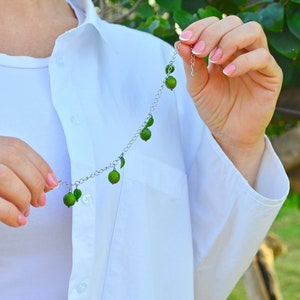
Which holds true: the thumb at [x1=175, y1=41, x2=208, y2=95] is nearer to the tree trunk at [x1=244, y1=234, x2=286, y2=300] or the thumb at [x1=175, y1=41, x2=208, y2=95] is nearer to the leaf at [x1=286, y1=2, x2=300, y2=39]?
the leaf at [x1=286, y1=2, x2=300, y2=39]

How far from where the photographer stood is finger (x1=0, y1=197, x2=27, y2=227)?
1.05 metres

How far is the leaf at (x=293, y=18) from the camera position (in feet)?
5.48

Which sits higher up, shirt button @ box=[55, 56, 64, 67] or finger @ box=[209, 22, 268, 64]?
finger @ box=[209, 22, 268, 64]

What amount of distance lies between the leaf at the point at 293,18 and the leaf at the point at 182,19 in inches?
7.4

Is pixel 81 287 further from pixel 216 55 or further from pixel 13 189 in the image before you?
pixel 216 55

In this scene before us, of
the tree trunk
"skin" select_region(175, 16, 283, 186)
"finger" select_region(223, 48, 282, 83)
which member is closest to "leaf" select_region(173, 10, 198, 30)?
"skin" select_region(175, 16, 283, 186)

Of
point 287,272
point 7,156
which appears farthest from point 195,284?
point 287,272

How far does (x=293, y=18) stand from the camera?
1684mm

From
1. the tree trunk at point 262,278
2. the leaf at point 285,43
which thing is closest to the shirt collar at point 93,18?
the leaf at point 285,43

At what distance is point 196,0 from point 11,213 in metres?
1.00

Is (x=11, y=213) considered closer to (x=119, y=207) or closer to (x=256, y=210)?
→ (x=119, y=207)

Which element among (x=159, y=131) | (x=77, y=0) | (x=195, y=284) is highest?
(x=77, y=0)

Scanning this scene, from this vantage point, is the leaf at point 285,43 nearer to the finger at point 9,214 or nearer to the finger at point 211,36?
the finger at point 211,36

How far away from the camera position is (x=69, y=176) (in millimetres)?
1340
